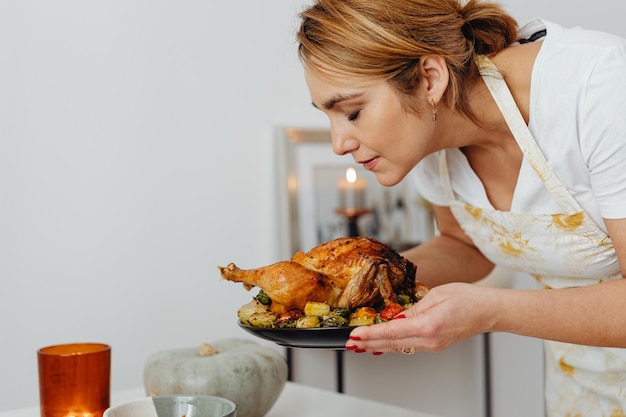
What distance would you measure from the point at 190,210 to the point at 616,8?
1.55 m

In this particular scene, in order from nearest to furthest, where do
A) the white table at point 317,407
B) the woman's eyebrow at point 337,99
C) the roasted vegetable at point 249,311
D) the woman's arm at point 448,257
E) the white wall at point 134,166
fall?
the roasted vegetable at point 249,311
the woman's eyebrow at point 337,99
the white table at point 317,407
the woman's arm at point 448,257
the white wall at point 134,166

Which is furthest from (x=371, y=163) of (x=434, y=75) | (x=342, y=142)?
(x=434, y=75)

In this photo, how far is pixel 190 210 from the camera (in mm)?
2078

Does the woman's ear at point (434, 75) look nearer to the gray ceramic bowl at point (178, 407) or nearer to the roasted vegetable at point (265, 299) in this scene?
the roasted vegetable at point (265, 299)

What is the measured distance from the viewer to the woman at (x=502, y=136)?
3.69ft

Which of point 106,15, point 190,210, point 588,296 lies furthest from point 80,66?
point 588,296

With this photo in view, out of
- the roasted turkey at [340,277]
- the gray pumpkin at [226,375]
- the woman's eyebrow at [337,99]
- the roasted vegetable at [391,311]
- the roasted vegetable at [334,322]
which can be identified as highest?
the woman's eyebrow at [337,99]

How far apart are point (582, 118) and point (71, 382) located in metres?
0.85

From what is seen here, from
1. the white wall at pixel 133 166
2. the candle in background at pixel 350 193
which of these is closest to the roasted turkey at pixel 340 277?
the white wall at pixel 133 166

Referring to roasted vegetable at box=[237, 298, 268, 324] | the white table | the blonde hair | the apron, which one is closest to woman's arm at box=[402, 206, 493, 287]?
the apron

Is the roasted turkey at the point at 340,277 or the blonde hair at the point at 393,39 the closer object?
the roasted turkey at the point at 340,277

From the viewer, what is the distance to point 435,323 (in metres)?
1.05

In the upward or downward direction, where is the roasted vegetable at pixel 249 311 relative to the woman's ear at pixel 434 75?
downward

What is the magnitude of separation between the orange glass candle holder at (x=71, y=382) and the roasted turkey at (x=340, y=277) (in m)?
0.23
